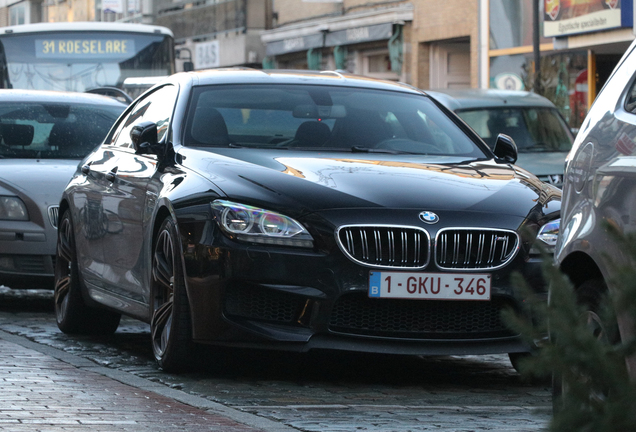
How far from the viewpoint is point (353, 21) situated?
35.5 meters

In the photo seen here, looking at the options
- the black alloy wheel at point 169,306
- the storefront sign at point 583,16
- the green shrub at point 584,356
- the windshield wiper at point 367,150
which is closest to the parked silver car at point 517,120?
the windshield wiper at point 367,150

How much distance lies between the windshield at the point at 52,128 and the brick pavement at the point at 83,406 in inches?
162

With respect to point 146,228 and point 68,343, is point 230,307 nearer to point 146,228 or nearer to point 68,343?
point 146,228

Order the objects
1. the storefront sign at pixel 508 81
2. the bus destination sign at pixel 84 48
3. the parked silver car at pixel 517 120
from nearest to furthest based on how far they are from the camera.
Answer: the parked silver car at pixel 517 120
the bus destination sign at pixel 84 48
the storefront sign at pixel 508 81

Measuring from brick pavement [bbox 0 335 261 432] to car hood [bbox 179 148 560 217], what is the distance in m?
1.03

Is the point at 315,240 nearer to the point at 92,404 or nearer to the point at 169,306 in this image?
the point at 169,306

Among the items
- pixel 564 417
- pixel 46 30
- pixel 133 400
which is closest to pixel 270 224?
pixel 133 400

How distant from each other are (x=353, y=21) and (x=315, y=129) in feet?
94.2

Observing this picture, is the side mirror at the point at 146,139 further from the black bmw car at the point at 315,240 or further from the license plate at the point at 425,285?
the license plate at the point at 425,285

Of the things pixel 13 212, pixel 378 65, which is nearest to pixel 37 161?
pixel 13 212

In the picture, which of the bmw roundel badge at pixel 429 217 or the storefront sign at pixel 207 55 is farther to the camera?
the storefront sign at pixel 207 55

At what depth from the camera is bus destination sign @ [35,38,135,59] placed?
22.2 m

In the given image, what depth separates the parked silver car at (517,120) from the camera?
595 inches

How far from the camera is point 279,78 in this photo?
24.9 feet
